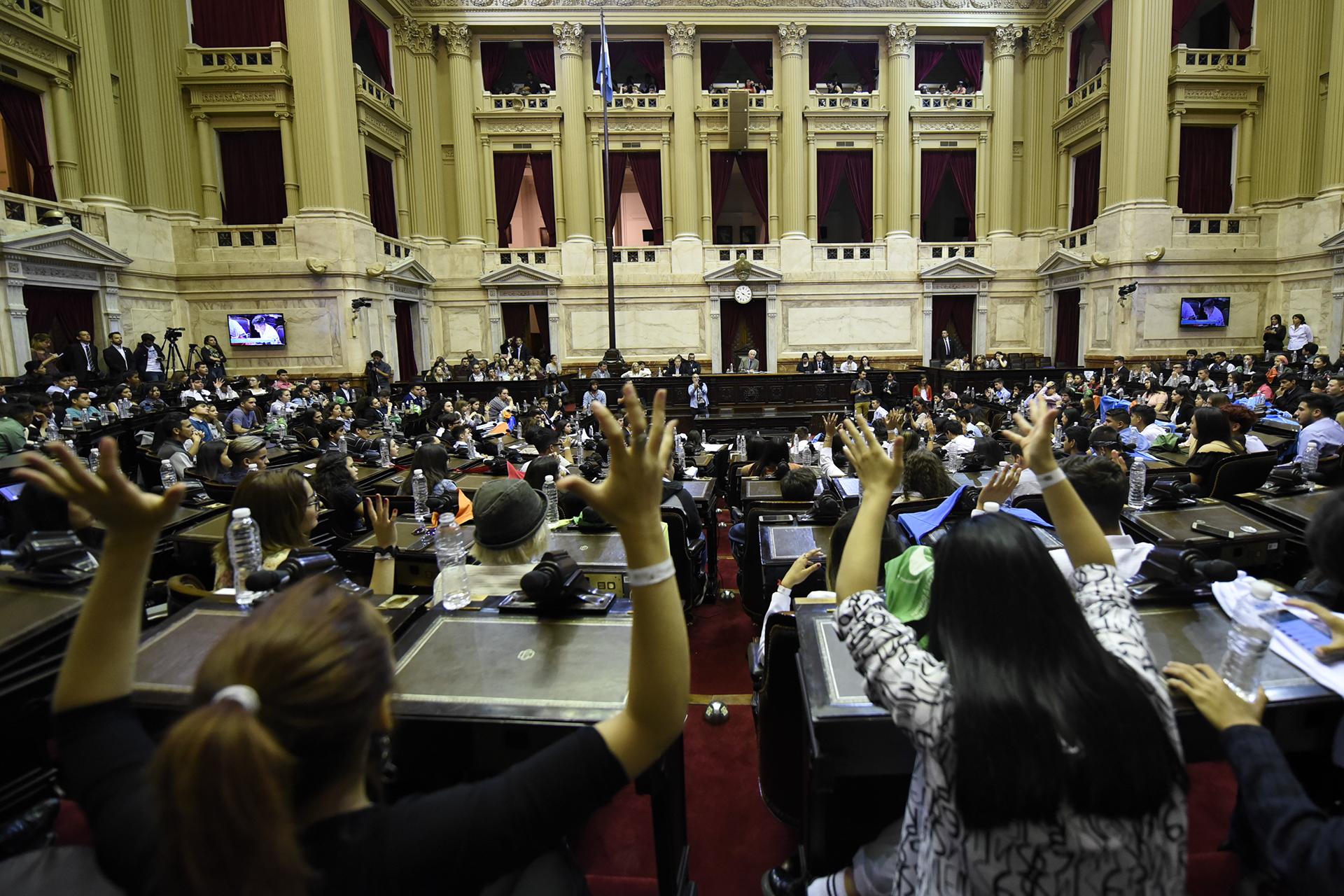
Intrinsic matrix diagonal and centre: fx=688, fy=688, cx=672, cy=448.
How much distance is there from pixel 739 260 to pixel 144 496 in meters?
19.4

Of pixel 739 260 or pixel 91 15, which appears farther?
pixel 739 260

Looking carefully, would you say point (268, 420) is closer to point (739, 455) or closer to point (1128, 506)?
point (739, 455)

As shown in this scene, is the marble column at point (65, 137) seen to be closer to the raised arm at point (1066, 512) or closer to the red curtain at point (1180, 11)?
the raised arm at point (1066, 512)

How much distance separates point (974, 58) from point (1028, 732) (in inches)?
940

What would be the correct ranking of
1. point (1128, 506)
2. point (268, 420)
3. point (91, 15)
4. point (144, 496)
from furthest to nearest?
point (91, 15) < point (268, 420) < point (1128, 506) < point (144, 496)

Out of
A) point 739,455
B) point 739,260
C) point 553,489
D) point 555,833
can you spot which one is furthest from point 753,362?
point 555,833

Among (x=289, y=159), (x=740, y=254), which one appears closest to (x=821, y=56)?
(x=740, y=254)

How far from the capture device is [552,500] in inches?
201

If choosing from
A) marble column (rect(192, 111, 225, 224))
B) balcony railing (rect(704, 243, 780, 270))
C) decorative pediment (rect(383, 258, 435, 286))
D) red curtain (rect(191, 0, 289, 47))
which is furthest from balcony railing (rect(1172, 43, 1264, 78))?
marble column (rect(192, 111, 225, 224))

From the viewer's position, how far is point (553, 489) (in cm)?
484

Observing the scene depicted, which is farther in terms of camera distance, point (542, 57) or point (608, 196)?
point (542, 57)

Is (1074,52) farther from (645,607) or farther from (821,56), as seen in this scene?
(645,607)

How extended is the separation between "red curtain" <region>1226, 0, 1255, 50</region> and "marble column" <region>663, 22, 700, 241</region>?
1319cm

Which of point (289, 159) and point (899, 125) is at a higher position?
point (899, 125)
